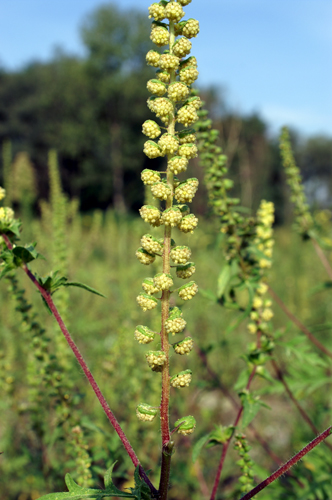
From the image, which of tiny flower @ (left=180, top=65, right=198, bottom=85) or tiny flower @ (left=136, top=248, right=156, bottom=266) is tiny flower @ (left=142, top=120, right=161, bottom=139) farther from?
tiny flower @ (left=136, top=248, right=156, bottom=266)

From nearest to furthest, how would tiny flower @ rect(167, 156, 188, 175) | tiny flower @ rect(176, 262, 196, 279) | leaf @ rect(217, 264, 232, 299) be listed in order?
tiny flower @ rect(167, 156, 188, 175), tiny flower @ rect(176, 262, 196, 279), leaf @ rect(217, 264, 232, 299)

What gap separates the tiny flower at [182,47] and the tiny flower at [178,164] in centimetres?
33

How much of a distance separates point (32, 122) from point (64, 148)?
15.7 ft

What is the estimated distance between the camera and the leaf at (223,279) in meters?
2.34

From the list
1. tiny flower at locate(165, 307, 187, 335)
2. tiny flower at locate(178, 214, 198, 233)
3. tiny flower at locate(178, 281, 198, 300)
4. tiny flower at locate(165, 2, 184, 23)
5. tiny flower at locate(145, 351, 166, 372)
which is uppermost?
tiny flower at locate(165, 2, 184, 23)

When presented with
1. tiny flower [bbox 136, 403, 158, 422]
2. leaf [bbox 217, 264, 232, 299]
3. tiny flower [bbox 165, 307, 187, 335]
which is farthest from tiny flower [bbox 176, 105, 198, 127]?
leaf [bbox 217, 264, 232, 299]

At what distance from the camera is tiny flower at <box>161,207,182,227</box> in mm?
1270

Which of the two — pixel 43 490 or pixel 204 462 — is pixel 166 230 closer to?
pixel 43 490

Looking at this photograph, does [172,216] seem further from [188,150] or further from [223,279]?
[223,279]

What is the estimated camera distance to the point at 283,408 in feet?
18.5

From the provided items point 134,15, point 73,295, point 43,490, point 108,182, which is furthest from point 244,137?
point 43,490

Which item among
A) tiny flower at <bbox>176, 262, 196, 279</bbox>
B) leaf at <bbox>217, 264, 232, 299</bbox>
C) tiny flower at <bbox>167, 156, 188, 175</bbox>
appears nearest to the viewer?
tiny flower at <bbox>167, 156, 188, 175</bbox>

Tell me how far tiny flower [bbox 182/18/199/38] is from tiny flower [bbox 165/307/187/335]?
2.87ft

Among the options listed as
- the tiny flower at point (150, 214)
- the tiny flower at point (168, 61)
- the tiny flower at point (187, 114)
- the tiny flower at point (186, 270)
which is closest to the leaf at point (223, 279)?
the tiny flower at point (186, 270)
